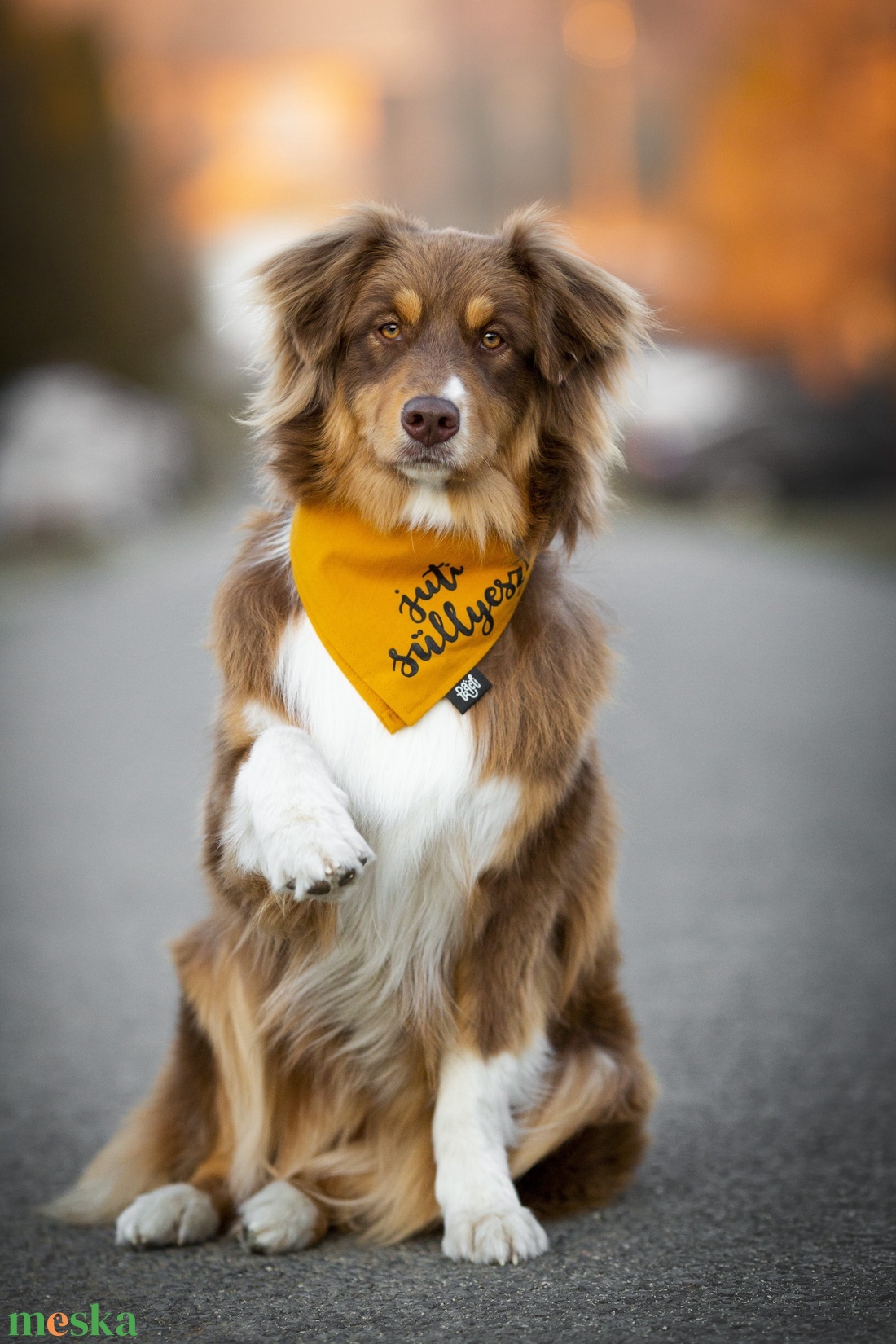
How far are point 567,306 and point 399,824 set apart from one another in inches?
51.0

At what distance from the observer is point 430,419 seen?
125 inches

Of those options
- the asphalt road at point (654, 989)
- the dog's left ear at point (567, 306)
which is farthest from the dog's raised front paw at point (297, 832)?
the dog's left ear at point (567, 306)

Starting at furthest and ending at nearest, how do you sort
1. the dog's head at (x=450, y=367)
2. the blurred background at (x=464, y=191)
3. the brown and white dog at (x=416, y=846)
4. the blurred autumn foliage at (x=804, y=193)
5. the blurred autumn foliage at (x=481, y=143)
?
1. the blurred autumn foliage at (x=481, y=143)
2. the blurred background at (x=464, y=191)
3. the blurred autumn foliage at (x=804, y=193)
4. the dog's head at (x=450, y=367)
5. the brown and white dog at (x=416, y=846)

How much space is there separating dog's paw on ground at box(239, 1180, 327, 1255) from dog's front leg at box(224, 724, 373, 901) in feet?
2.40

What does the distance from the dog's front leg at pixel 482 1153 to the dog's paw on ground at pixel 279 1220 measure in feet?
0.95

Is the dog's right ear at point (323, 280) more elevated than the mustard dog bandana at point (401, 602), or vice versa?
the dog's right ear at point (323, 280)

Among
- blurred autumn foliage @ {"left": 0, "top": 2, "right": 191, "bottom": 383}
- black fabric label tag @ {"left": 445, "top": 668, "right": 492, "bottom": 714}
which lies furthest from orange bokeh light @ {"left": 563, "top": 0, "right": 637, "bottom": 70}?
black fabric label tag @ {"left": 445, "top": 668, "right": 492, "bottom": 714}

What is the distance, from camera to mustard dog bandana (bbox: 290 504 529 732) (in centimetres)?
315

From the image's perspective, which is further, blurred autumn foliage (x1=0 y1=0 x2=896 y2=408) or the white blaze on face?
blurred autumn foliage (x1=0 y1=0 x2=896 y2=408)

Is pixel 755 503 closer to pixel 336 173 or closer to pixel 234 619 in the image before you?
pixel 336 173

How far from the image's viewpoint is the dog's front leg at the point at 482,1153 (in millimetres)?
3025

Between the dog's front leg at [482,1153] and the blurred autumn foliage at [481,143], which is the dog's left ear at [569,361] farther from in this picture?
the blurred autumn foliage at [481,143]

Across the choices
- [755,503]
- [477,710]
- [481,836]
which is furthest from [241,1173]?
[755,503]
